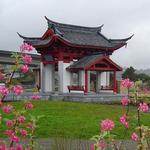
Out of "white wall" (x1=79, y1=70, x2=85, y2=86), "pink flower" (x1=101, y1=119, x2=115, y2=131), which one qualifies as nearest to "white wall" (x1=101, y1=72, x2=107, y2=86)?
"white wall" (x1=79, y1=70, x2=85, y2=86)

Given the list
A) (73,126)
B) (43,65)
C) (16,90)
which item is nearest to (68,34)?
(43,65)

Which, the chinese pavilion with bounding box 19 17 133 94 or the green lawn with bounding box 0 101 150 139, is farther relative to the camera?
the chinese pavilion with bounding box 19 17 133 94

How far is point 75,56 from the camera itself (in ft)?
100

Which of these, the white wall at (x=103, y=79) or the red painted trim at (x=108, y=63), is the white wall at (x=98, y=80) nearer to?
the white wall at (x=103, y=79)

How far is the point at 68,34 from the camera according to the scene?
3147 cm

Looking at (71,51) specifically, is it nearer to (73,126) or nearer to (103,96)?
(103,96)

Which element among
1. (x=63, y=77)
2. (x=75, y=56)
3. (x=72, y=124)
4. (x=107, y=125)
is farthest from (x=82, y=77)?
(x=107, y=125)

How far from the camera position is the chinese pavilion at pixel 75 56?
29.5 metres

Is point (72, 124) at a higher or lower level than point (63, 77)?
lower

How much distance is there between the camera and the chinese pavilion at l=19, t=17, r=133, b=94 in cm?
2947

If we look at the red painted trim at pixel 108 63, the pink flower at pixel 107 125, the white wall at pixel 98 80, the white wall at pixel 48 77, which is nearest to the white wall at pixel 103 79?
the white wall at pixel 98 80

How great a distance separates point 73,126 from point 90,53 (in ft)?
60.1

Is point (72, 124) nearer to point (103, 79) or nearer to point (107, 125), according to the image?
point (107, 125)

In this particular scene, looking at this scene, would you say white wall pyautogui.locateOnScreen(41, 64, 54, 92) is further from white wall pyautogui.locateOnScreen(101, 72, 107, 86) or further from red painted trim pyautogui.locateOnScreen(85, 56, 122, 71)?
red painted trim pyautogui.locateOnScreen(85, 56, 122, 71)
